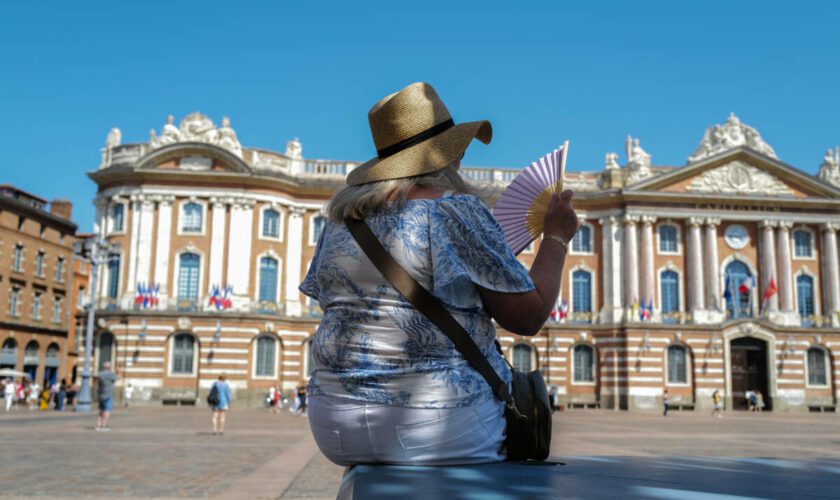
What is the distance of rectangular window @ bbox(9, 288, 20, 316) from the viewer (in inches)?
1672

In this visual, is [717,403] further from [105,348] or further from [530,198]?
[530,198]

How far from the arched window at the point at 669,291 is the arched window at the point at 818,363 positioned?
6576 millimetres

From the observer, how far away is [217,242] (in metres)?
35.3

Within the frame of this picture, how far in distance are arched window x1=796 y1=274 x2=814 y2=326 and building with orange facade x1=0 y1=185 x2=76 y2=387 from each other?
131ft

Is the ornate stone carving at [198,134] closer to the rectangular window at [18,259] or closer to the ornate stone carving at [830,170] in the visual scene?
the rectangular window at [18,259]

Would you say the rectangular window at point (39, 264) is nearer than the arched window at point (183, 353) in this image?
No

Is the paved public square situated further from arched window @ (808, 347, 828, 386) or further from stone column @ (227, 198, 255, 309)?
arched window @ (808, 347, 828, 386)

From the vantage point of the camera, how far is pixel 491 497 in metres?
1.63

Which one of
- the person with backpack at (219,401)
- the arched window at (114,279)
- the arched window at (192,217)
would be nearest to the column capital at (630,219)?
the arched window at (192,217)

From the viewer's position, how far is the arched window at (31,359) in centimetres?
4406

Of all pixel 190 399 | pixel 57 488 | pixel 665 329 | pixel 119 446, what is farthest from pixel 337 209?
pixel 665 329

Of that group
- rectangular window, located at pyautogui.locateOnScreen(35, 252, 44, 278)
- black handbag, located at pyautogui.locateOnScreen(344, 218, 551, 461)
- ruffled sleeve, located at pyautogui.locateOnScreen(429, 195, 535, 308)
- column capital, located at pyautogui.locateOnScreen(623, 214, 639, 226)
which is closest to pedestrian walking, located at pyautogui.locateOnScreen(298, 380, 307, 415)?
column capital, located at pyautogui.locateOnScreen(623, 214, 639, 226)

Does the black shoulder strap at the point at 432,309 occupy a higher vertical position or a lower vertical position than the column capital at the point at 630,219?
lower

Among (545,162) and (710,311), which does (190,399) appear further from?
(545,162)
